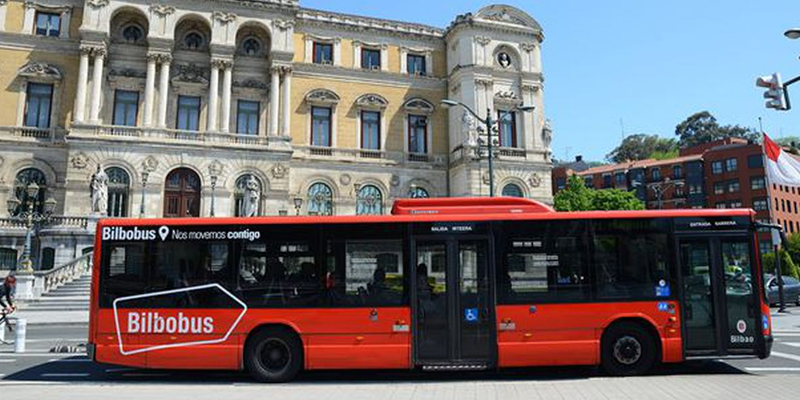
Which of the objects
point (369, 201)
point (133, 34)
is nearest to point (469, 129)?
point (369, 201)

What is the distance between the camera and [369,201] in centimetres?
3728

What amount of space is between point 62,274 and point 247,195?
9.64 meters

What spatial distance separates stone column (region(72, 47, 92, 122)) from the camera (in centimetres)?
3162

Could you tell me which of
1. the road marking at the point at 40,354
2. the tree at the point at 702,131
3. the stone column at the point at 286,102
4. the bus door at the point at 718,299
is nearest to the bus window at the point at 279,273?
the road marking at the point at 40,354

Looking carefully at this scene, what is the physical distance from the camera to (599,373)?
32.5ft

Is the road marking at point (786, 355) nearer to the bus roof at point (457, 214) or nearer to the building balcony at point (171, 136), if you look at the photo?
the bus roof at point (457, 214)

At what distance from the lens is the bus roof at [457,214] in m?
9.84

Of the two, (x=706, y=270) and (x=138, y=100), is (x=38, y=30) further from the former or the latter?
(x=706, y=270)

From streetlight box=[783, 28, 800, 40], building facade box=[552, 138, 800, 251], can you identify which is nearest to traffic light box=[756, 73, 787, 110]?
streetlight box=[783, 28, 800, 40]

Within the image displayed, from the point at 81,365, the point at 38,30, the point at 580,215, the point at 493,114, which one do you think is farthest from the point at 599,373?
the point at 38,30

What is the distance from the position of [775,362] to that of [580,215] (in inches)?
202

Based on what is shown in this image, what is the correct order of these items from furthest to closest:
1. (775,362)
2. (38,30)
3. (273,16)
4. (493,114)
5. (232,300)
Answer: (493,114) < (273,16) < (38,30) < (775,362) < (232,300)

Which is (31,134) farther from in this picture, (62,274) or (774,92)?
(774,92)

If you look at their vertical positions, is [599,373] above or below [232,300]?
below
